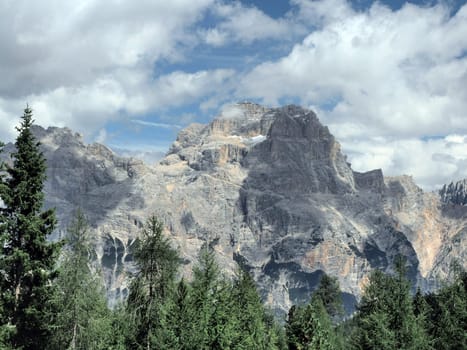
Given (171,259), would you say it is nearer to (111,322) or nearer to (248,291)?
(111,322)

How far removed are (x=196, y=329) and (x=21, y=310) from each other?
523 inches

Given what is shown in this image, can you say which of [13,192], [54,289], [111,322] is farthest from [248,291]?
[13,192]

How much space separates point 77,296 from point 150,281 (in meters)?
6.50

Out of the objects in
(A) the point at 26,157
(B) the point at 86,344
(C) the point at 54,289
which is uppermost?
(A) the point at 26,157

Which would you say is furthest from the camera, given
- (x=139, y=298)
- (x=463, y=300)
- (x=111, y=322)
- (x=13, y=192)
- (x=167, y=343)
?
(x=463, y=300)

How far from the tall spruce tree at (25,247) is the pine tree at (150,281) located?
8699 mm

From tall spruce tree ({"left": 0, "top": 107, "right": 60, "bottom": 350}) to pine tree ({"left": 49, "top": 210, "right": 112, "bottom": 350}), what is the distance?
2296mm

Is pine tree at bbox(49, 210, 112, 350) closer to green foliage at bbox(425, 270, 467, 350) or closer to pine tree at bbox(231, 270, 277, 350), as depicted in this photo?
pine tree at bbox(231, 270, 277, 350)

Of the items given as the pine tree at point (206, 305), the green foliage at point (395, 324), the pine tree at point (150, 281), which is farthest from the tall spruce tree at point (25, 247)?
the green foliage at point (395, 324)

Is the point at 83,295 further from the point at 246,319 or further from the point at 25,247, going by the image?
the point at 246,319

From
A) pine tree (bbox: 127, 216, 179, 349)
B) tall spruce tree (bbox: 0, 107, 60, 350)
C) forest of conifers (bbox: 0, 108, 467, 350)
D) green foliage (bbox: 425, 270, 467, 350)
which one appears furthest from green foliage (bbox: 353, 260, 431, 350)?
tall spruce tree (bbox: 0, 107, 60, 350)

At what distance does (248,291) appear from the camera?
7381 centimetres

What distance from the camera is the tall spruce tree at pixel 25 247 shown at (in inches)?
1730

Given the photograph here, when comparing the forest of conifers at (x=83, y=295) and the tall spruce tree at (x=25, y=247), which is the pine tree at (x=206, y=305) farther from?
the tall spruce tree at (x=25, y=247)
